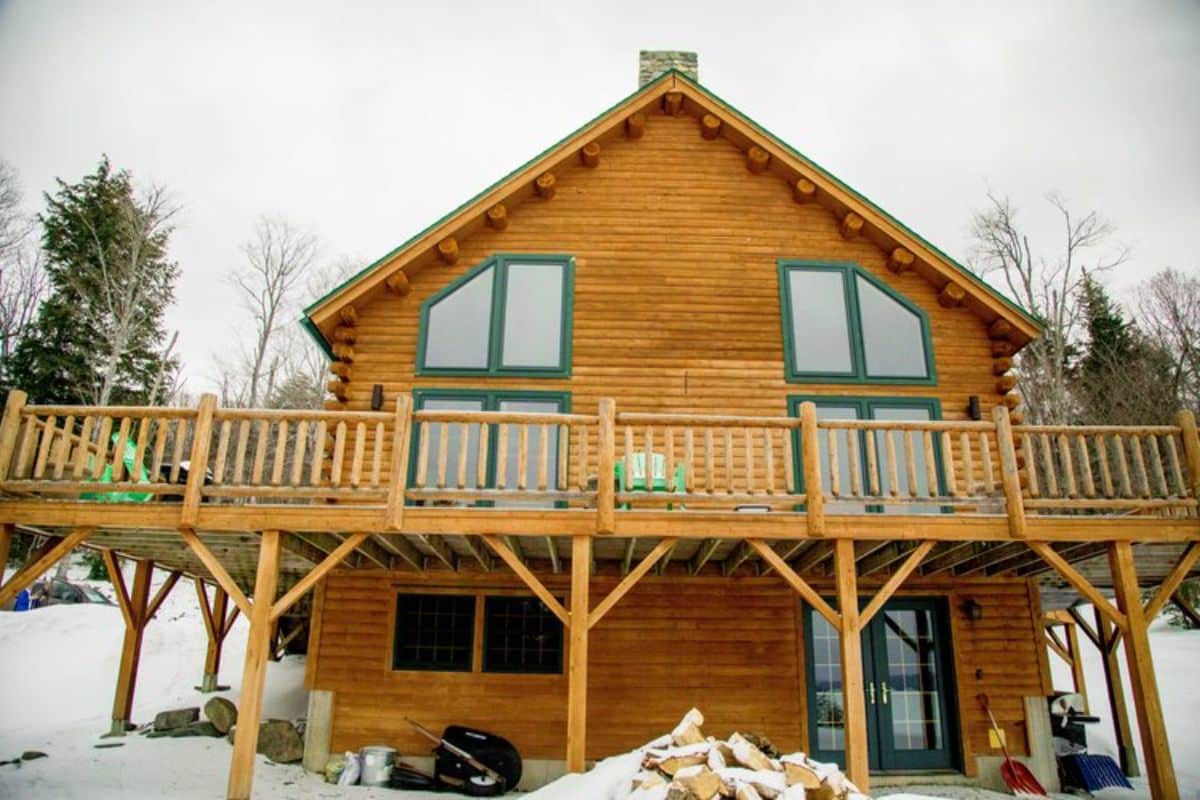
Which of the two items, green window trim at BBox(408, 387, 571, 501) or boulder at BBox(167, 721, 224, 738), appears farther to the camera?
boulder at BBox(167, 721, 224, 738)

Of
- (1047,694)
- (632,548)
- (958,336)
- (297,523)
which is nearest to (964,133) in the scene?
(958,336)

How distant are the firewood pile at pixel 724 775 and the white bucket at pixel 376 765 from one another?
4.83 metres

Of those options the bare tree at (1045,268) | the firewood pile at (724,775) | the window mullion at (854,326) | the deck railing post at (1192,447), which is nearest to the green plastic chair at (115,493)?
the firewood pile at (724,775)

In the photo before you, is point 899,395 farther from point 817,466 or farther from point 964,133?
point 964,133

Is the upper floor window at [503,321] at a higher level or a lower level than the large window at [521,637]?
higher

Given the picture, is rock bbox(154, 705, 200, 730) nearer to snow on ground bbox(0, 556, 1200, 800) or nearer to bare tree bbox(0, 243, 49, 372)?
snow on ground bbox(0, 556, 1200, 800)

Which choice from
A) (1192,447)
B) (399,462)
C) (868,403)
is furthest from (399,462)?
(1192,447)

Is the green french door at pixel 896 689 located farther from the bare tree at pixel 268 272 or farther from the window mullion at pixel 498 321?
the bare tree at pixel 268 272

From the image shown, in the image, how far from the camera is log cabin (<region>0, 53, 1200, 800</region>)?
26.2 ft

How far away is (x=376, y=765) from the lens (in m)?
9.58

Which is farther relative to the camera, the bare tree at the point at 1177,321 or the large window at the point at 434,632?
the bare tree at the point at 1177,321

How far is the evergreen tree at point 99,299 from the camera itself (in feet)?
79.6

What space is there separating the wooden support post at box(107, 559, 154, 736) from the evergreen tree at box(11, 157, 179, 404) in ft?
45.6

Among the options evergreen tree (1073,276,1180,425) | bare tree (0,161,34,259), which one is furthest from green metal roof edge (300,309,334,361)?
evergreen tree (1073,276,1180,425)
